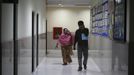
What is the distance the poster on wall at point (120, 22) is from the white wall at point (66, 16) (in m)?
17.7

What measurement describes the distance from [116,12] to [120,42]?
2.47ft

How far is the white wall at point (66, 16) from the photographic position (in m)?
25.1

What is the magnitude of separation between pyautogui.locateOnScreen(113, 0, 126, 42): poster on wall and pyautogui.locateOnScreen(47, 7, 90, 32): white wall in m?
17.7

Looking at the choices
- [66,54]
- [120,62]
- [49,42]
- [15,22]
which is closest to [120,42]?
[120,62]

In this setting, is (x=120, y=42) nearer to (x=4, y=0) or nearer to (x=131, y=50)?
(x=131, y=50)

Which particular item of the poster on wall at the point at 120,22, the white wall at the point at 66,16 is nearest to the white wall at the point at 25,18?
the poster on wall at the point at 120,22

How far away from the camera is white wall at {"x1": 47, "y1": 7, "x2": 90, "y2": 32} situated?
82.5ft

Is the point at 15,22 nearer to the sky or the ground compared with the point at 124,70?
nearer to the sky

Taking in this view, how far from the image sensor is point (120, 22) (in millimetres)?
6727

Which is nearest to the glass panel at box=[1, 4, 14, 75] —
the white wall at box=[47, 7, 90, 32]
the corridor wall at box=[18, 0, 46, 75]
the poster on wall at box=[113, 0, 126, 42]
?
the corridor wall at box=[18, 0, 46, 75]

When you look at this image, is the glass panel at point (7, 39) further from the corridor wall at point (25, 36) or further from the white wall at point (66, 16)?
the white wall at point (66, 16)

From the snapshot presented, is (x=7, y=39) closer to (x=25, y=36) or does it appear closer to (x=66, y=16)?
(x=25, y=36)

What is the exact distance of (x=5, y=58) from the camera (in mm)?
5945

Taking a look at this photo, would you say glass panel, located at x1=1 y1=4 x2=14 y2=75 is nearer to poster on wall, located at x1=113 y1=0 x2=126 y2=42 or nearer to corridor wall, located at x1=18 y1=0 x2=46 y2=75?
corridor wall, located at x1=18 y1=0 x2=46 y2=75
